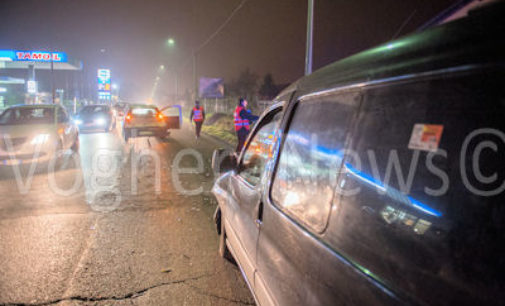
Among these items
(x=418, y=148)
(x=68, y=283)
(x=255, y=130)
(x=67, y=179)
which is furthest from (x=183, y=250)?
(x=67, y=179)

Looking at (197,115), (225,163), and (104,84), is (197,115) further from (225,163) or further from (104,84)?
(104,84)

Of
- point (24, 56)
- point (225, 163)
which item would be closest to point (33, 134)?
point (225, 163)

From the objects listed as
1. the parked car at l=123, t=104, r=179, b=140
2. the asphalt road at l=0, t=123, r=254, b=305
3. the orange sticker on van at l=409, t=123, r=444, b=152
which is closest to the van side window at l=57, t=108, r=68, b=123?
the asphalt road at l=0, t=123, r=254, b=305

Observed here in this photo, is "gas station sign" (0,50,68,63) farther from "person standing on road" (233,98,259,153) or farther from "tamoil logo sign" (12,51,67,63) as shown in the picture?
"person standing on road" (233,98,259,153)

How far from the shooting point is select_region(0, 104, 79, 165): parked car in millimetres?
7734

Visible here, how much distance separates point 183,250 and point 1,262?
1885 mm

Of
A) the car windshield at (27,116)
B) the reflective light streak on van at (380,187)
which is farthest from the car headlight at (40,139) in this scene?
the reflective light streak on van at (380,187)

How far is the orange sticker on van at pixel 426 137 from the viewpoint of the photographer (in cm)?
104

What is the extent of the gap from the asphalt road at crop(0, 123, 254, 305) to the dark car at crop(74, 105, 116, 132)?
35.4 ft

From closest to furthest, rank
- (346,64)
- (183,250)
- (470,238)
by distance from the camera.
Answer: (470,238), (346,64), (183,250)

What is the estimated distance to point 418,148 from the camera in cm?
109

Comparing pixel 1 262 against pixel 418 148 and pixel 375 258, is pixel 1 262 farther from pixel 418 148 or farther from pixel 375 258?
pixel 418 148

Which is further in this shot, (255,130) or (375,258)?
(255,130)

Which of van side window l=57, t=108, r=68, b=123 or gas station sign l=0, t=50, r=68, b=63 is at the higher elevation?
gas station sign l=0, t=50, r=68, b=63
